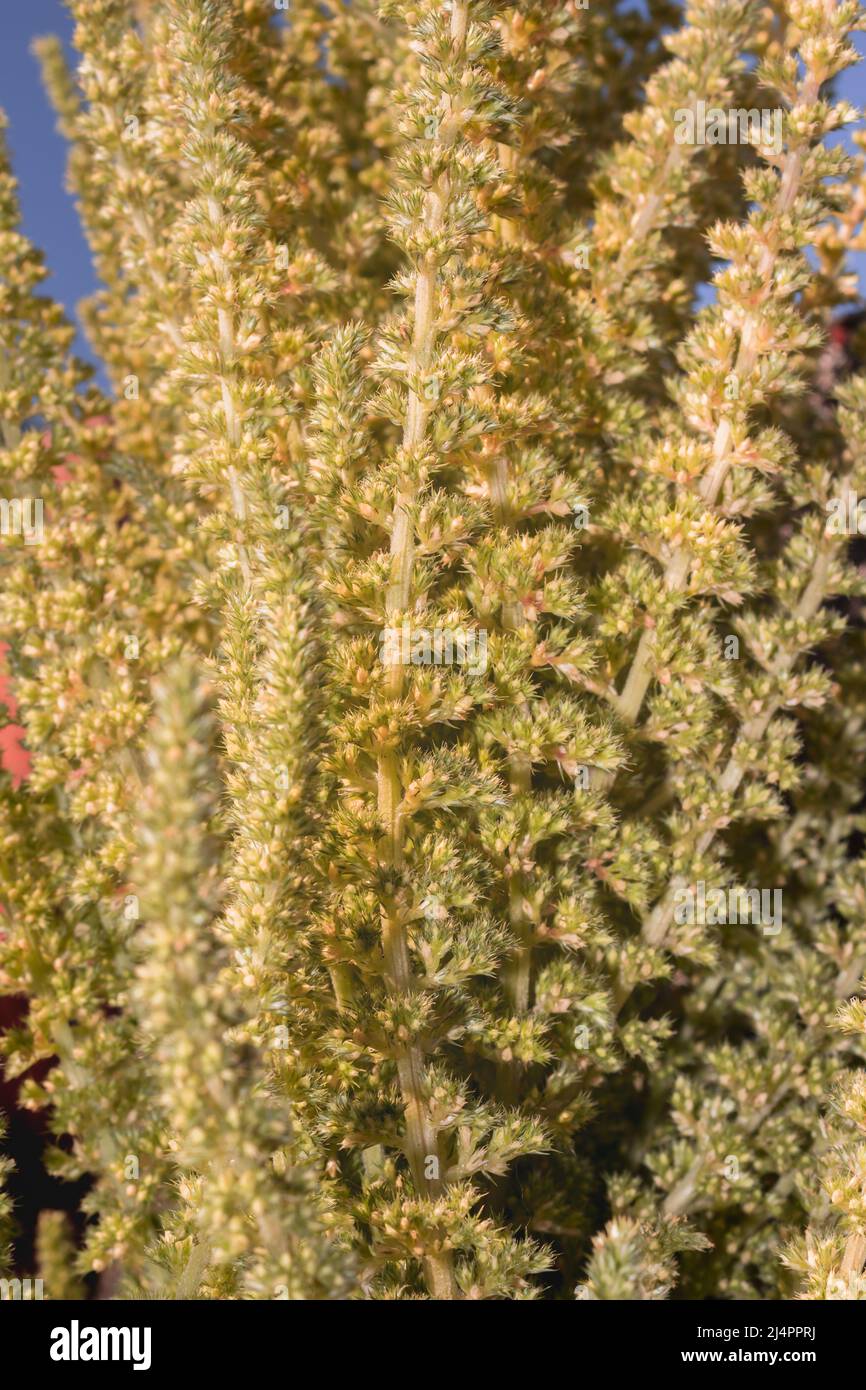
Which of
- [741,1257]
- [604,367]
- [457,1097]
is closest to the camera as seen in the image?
[457,1097]

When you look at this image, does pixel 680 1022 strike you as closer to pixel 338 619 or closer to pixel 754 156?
pixel 338 619

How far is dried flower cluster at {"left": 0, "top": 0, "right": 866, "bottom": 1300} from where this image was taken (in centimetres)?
159

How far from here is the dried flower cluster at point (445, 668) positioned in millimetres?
1590

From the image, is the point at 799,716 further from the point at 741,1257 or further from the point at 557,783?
the point at 741,1257

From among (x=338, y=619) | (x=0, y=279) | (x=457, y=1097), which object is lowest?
(x=457, y=1097)

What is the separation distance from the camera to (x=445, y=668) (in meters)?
1.77

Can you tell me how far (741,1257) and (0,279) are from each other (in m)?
2.56

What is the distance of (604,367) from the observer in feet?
7.29

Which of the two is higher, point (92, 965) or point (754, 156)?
point (754, 156)

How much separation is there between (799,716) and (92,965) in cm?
174
